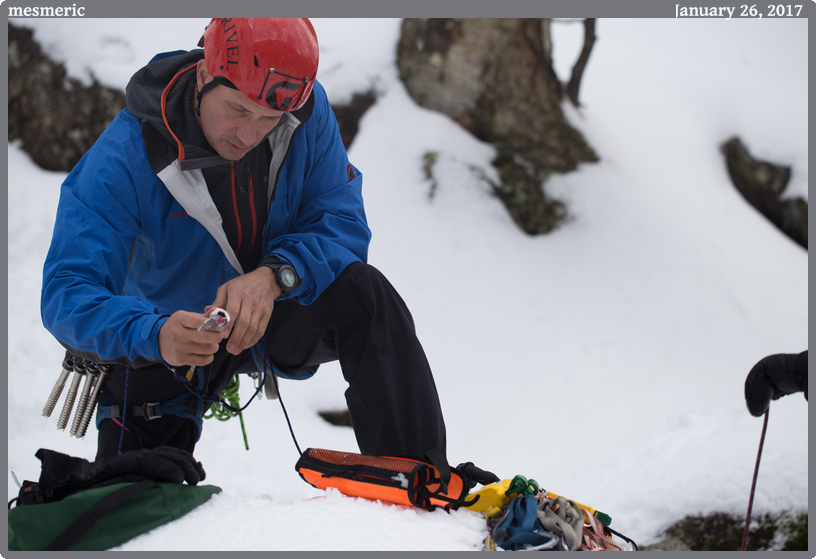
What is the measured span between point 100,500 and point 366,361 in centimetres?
75

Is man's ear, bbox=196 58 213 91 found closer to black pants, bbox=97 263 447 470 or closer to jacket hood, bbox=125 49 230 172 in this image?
jacket hood, bbox=125 49 230 172

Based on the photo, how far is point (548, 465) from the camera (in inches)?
137

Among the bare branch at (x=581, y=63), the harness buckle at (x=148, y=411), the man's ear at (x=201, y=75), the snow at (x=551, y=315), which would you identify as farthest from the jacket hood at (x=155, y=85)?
the bare branch at (x=581, y=63)

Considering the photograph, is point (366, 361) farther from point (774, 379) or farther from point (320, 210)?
point (774, 379)

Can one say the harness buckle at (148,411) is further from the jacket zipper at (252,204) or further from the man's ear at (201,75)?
the man's ear at (201,75)

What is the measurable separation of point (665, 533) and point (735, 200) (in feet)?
15.7

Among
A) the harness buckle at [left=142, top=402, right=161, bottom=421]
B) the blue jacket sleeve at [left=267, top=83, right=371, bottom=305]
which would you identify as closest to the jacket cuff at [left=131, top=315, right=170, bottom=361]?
the blue jacket sleeve at [left=267, top=83, right=371, bottom=305]

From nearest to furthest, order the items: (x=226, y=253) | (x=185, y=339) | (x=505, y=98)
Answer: (x=185, y=339)
(x=226, y=253)
(x=505, y=98)

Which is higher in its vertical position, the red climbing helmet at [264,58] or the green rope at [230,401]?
the red climbing helmet at [264,58]

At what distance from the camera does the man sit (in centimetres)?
156

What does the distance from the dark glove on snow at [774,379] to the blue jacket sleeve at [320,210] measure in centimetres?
163

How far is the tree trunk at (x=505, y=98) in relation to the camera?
17.8 feet

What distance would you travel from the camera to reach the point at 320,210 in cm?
201

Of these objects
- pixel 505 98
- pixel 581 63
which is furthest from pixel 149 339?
pixel 581 63
